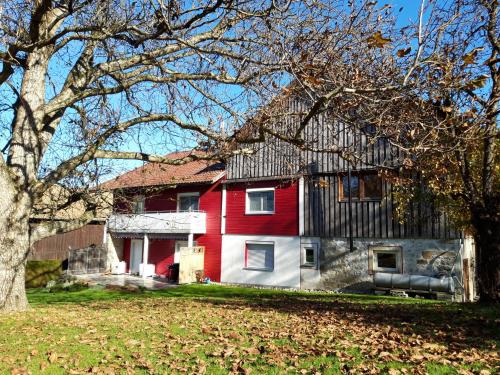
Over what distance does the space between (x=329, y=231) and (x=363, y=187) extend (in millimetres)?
2661

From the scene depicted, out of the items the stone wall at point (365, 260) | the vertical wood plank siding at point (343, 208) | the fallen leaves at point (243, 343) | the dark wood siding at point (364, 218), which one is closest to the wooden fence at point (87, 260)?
the vertical wood plank siding at point (343, 208)

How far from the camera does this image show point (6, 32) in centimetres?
774

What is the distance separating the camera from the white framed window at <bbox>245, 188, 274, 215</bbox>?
74.7ft

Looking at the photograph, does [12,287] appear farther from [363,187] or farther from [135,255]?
[135,255]

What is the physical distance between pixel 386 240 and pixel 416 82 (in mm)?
14286

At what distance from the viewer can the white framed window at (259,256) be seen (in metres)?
22.4

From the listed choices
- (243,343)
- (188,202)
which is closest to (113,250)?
(188,202)

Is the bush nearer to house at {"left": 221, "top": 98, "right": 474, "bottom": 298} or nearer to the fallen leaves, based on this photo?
house at {"left": 221, "top": 98, "right": 474, "bottom": 298}

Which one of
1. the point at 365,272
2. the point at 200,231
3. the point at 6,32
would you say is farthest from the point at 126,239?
the point at 6,32

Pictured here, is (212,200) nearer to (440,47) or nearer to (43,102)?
→ (43,102)

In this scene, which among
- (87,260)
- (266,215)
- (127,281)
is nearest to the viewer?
(266,215)

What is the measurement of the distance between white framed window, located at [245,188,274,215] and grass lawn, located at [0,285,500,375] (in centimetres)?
1366

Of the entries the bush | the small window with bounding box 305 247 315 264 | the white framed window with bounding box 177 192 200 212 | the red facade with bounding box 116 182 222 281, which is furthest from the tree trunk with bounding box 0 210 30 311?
the white framed window with bounding box 177 192 200 212

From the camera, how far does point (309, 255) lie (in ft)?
69.1
